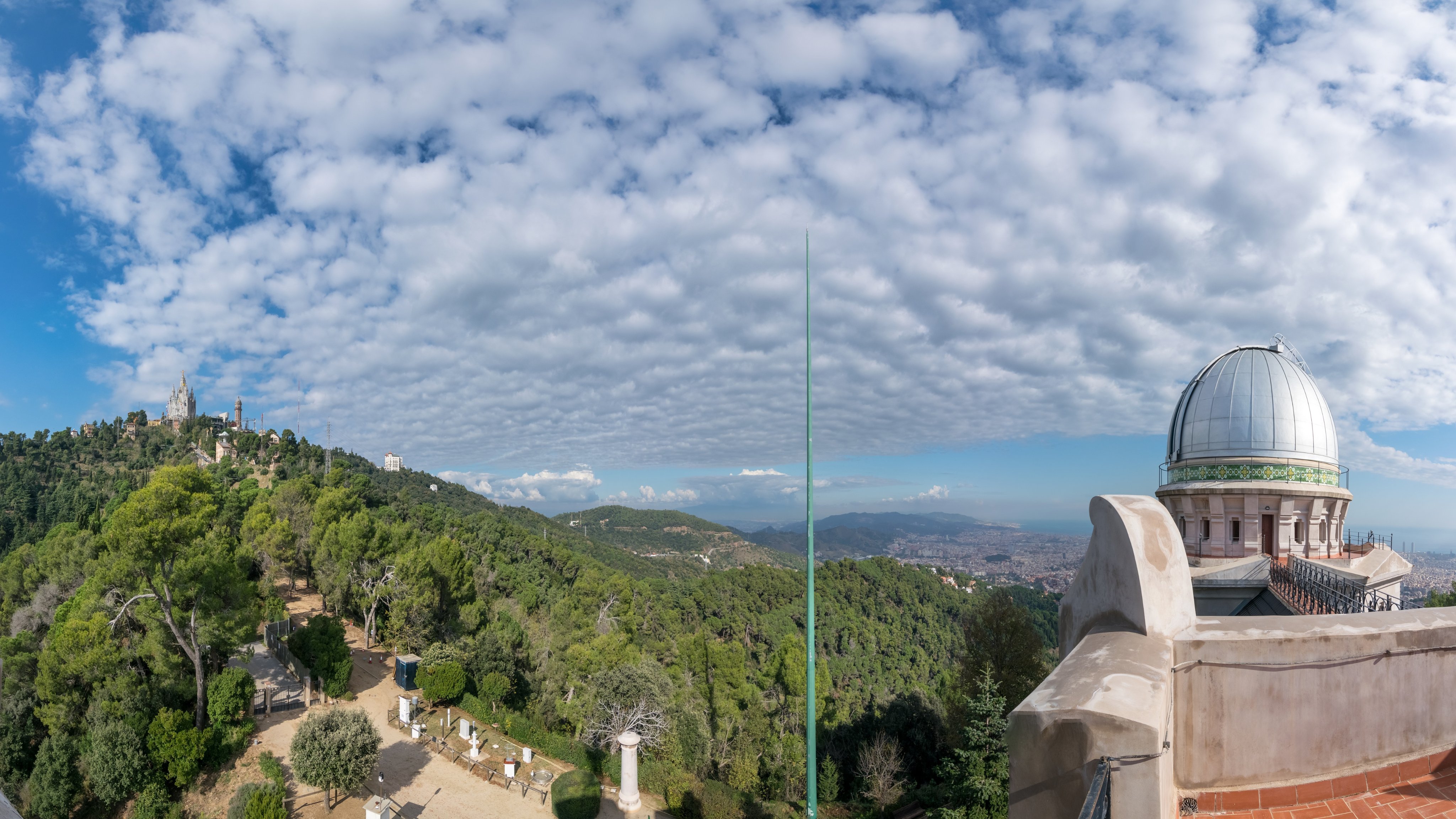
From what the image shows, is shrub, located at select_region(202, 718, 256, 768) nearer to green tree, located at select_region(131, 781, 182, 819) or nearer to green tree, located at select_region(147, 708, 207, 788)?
green tree, located at select_region(147, 708, 207, 788)

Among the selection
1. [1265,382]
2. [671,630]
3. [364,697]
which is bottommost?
[671,630]

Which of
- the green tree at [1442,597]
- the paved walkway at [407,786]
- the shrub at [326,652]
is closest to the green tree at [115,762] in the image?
the paved walkway at [407,786]

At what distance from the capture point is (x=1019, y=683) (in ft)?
61.7

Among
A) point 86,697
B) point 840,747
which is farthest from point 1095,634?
point 86,697

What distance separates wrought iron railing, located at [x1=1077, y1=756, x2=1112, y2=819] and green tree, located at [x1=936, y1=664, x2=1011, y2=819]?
11.9 metres

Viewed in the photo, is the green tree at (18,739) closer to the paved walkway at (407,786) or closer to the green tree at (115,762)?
the green tree at (115,762)

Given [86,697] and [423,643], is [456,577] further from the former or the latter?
[86,697]

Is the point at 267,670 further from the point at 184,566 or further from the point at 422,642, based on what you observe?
the point at 184,566

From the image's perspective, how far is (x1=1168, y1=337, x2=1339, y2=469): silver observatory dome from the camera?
16.2m

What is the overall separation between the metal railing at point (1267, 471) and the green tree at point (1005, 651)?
681cm

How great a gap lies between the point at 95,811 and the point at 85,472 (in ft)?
240

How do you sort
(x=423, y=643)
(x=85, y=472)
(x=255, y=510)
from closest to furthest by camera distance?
(x=423, y=643) → (x=255, y=510) → (x=85, y=472)

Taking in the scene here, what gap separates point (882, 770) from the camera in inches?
802

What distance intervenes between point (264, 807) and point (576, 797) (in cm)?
716
